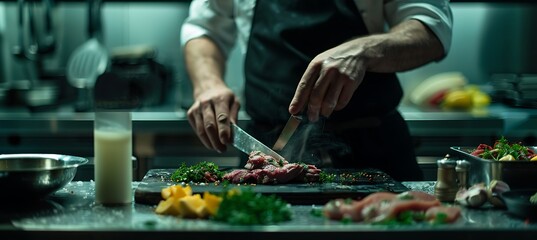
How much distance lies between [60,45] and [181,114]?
1138 mm

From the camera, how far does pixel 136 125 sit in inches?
139

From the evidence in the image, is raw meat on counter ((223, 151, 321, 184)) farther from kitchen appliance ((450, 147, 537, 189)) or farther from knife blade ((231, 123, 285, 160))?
kitchen appliance ((450, 147, 537, 189))

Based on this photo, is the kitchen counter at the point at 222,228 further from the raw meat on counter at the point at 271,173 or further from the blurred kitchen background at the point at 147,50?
the blurred kitchen background at the point at 147,50

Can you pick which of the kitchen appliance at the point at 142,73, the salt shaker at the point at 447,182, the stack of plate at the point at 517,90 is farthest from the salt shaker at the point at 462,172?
the kitchen appliance at the point at 142,73

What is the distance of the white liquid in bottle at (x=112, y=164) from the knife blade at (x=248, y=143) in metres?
0.51

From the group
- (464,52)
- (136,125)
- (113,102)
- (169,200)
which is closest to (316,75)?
(169,200)

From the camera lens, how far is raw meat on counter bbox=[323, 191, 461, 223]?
5.06 feet

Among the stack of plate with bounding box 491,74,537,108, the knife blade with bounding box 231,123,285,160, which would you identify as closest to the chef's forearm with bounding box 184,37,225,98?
the knife blade with bounding box 231,123,285,160

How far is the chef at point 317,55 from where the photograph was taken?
7.92ft

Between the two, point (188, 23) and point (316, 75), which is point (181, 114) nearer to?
point (188, 23)

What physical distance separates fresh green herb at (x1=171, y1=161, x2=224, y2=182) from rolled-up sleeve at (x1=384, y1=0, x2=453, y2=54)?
0.84m

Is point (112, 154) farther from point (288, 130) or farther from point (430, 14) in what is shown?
point (430, 14)
